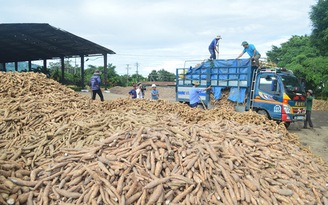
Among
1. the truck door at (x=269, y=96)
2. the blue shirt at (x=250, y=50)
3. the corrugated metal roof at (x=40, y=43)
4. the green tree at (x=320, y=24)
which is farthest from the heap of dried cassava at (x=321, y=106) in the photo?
the corrugated metal roof at (x=40, y=43)

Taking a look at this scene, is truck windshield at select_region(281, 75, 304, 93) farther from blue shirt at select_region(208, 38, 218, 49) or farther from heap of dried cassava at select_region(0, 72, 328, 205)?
heap of dried cassava at select_region(0, 72, 328, 205)

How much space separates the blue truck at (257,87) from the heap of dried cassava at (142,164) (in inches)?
173

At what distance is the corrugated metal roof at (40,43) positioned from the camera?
16.5 m

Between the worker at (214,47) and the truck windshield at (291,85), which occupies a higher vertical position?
the worker at (214,47)

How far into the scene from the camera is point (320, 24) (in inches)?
757

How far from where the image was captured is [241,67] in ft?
33.6

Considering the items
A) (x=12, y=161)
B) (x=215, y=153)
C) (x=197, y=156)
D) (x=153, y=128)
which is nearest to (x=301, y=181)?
(x=215, y=153)

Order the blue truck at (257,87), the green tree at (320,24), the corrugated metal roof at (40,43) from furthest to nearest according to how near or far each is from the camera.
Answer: the green tree at (320,24) → the corrugated metal roof at (40,43) → the blue truck at (257,87)

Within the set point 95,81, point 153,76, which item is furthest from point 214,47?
point 153,76

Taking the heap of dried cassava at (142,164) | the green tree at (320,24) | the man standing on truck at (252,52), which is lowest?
the heap of dried cassava at (142,164)

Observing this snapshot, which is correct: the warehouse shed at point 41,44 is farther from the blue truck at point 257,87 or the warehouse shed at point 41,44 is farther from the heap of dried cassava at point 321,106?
the heap of dried cassava at point 321,106

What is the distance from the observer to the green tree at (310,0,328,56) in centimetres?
1845

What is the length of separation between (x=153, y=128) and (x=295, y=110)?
7.08 meters

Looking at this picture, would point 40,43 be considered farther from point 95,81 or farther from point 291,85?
point 291,85
